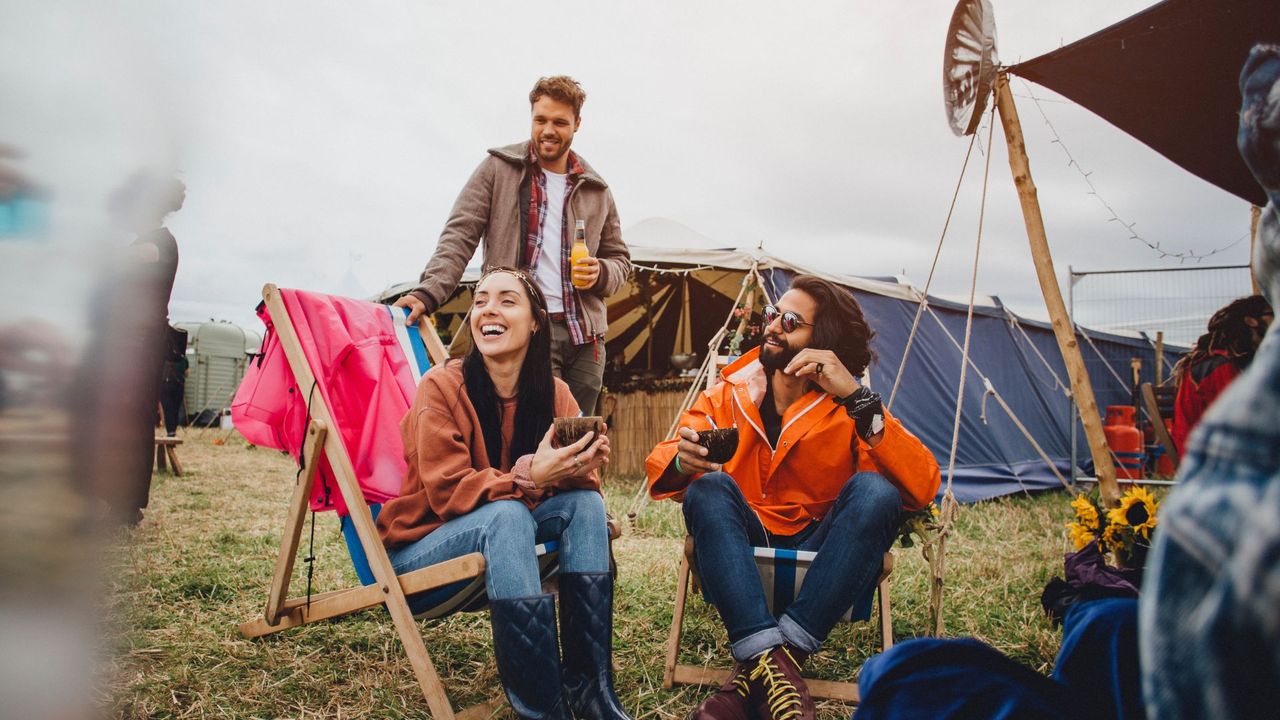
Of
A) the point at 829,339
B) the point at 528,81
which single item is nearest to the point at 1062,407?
the point at 829,339

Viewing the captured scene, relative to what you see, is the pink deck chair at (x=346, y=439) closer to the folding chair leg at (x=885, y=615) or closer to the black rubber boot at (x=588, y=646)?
the black rubber boot at (x=588, y=646)

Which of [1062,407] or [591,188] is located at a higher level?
[591,188]

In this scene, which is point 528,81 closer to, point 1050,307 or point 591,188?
point 591,188

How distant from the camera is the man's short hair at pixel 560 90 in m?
3.00

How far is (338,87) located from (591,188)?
8.55 ft

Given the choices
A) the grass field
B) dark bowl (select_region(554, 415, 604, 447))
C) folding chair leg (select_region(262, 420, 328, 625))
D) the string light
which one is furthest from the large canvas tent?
folding chair leg (select_region(262, 420, 328, 625))

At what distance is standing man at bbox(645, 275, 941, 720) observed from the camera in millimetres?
2074

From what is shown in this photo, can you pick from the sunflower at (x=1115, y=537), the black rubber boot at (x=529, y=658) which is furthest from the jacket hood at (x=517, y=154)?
the sunflower at (x=1115, y=537)

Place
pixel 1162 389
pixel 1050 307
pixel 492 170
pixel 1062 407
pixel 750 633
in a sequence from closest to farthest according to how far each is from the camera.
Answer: pixel 750 633, pixel 1050 307, pixel 492 170, pixel 1162 389, pixel 1062 407

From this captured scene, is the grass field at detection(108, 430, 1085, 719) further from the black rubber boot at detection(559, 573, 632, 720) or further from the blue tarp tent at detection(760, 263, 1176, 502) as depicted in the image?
the blue tarp tent at detection(760, 263, 1176, 502)

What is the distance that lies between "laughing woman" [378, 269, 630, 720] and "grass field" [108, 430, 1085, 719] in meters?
0.44

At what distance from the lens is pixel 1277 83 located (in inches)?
24.0

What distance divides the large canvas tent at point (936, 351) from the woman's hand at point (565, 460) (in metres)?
3.76

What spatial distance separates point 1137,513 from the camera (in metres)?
2.75
